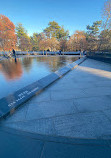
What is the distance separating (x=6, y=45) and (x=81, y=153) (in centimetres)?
3633

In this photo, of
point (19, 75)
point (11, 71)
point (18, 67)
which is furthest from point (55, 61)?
point (19, 75)

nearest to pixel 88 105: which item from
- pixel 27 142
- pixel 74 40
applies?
pixel 27 142

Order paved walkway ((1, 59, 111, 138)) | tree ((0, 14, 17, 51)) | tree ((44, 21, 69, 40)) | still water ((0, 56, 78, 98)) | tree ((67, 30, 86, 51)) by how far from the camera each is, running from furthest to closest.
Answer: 1. tree ((44, 21, 69, 40))
2. tree ((67, 30, 86, 51))
3. tree ((0, 14, 17, 51))
4. still water ((0, 56, 78, 98))
5. paved walkway ((1, 59, 111, 138))

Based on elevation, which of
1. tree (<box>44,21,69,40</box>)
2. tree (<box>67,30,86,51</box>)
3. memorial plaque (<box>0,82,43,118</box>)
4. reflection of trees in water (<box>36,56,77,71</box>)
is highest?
tree (<box>44,21,69,40</box>)

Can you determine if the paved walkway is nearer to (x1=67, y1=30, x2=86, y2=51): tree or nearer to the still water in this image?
the still water

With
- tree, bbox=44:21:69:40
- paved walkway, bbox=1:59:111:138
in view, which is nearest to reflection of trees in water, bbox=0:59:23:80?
paved walkway, bbox=1:59:111:138

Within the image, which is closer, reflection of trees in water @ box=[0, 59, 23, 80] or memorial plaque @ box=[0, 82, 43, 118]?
memorial plaque @ box=[0, 82, 43, 118]

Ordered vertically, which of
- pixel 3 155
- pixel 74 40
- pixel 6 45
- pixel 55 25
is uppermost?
pixel 55 25

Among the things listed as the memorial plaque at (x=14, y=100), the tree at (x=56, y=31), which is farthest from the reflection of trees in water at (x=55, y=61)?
the tree at (x=56, y=31)

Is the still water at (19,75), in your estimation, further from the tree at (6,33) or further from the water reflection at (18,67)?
the tree at (6,33)

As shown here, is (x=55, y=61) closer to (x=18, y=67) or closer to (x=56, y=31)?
(x=18, y=67)

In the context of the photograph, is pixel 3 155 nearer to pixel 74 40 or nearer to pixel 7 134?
pixel 7 134

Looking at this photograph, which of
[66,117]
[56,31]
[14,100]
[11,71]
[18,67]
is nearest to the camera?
[66,117]

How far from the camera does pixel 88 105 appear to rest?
316 centimetres
